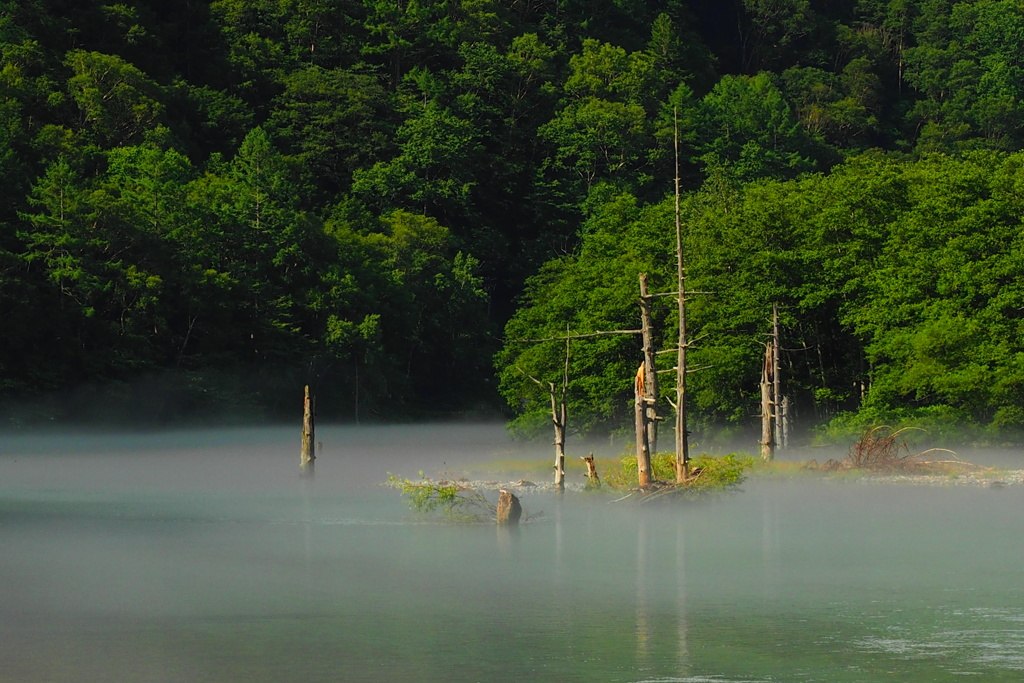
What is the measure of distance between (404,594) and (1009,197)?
146 feet

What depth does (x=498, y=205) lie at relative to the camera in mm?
133625

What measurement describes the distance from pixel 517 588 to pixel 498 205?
107m

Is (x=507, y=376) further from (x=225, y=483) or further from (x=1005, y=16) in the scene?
(x=1005, y=16)

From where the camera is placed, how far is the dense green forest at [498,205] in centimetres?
6619

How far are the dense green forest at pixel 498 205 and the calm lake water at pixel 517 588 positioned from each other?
1885cm

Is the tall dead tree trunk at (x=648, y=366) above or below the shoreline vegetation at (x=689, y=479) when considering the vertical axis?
above

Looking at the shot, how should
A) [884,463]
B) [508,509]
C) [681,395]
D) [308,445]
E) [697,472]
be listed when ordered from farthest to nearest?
[308,445] < [884,463] < [697,472] < [681,395] < [508,509]

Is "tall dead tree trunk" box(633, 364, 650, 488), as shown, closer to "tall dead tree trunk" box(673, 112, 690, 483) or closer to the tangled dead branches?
"tall dead tree trunk" box(673, 112, 690, 483)

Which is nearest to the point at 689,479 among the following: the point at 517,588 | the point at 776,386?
the point at 517,588

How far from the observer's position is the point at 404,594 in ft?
91.4

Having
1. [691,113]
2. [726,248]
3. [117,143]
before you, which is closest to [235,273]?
[117,143]

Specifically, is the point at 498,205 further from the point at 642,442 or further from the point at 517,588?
the point at 517,588

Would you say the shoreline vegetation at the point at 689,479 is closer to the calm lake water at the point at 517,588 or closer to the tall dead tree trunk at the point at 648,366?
the calm lake water at the point at 517,588

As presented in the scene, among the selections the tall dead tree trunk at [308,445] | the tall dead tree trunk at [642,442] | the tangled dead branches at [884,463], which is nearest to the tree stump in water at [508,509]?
the tall dead tree trunk at [642,442]
